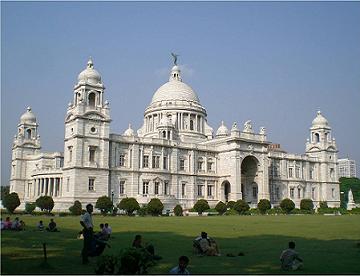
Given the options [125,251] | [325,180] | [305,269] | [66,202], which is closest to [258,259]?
[305,269]

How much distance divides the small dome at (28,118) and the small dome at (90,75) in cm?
2624

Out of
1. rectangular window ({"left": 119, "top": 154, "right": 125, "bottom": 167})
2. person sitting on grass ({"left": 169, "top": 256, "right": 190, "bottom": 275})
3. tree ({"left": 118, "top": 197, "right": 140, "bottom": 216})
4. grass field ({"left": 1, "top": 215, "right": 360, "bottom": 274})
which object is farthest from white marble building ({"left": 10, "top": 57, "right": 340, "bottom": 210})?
person sitting on grass ({"left": 169, "top": 256, "right": 190, "bottom": 275})

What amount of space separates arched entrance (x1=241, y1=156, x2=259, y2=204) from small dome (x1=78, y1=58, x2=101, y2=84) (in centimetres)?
3170

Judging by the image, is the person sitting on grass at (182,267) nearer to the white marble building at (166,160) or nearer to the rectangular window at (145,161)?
the white marble building at (166,160)

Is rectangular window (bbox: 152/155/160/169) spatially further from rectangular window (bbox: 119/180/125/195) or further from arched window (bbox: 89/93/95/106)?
arched window (bbox: 89/93/95/106)

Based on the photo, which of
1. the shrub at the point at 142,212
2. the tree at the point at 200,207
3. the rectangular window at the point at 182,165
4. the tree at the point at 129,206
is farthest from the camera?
the rectangular window at the point at 182,165

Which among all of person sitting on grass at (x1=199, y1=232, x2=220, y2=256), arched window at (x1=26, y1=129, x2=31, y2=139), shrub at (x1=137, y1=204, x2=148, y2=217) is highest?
arched window at (x1=26, y1=129, x2=31, y2=139)

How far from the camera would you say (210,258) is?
674 inches

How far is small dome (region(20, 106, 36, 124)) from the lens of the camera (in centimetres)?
8762

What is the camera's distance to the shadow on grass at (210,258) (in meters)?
14.2

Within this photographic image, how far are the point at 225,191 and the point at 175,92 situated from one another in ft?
85.0

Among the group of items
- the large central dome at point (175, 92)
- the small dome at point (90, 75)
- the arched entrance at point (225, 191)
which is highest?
the large central dome at point (175, 92)

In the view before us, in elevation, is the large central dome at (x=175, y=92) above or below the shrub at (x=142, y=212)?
above

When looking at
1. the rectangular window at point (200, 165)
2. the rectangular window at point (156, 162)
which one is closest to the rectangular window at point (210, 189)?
the rectangular window at point (200, 165)
